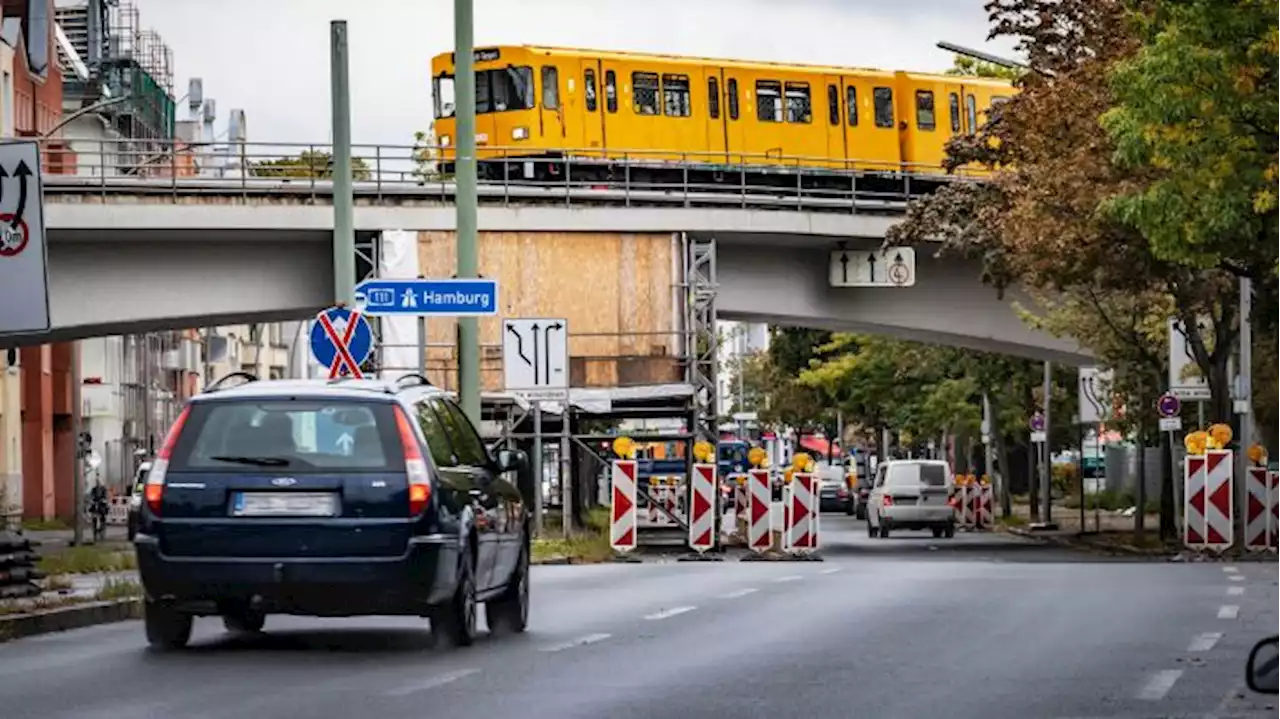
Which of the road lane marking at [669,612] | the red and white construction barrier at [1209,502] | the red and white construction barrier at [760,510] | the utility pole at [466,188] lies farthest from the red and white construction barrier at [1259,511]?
the road lane marking at [669,612]

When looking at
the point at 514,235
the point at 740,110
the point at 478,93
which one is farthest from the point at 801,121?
the point at 514,235

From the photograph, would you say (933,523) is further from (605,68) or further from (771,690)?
(771,690)

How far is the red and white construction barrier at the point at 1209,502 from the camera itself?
41.6 meters

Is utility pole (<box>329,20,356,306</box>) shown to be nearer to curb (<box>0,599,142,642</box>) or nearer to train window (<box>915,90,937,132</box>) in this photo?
curb (<box>0,599,142,642</box>)

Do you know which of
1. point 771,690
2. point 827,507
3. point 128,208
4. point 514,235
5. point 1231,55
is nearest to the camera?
point 771,690

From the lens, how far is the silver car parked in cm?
6406

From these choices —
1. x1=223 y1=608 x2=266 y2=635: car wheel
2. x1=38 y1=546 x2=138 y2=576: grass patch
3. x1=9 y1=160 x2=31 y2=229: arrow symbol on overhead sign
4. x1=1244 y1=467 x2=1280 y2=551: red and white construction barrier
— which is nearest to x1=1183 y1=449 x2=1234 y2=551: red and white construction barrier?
x1=1244 y1=467 x2=1280 y2=551: red and white construction barrier

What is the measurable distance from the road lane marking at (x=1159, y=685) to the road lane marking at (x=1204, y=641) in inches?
77.4

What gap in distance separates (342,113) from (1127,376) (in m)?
27.3

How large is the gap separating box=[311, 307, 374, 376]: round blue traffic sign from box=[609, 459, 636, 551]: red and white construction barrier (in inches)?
449

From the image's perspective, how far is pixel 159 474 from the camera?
1711 centimetres

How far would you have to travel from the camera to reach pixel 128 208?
4622 centimetres

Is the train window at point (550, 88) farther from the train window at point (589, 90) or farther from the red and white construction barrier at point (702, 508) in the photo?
the red and white construction barrier at point (702, 508)

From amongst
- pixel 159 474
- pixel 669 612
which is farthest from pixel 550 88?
pixel 159 474
